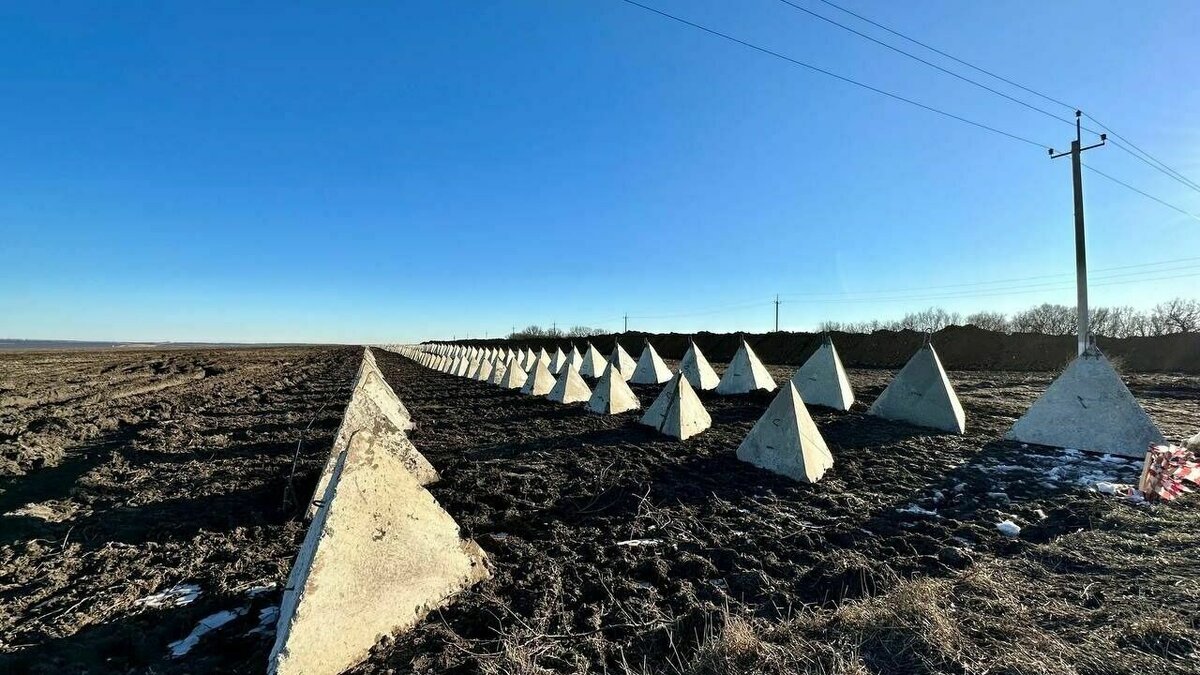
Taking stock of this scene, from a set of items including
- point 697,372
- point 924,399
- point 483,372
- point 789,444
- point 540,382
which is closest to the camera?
point 789,444

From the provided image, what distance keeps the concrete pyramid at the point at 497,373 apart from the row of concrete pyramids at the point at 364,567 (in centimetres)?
1449

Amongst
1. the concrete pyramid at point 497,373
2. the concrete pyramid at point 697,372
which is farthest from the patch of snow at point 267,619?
the concrete pyramid at point 497,373

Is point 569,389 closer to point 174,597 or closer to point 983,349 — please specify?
point 174,597

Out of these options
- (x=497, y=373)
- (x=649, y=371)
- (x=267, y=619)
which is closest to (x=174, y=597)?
(x=267, y=619)

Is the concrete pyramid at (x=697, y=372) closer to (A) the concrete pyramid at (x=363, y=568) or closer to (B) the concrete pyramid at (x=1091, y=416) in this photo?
(B) the concrete pyramid at (x=1091, y=416)

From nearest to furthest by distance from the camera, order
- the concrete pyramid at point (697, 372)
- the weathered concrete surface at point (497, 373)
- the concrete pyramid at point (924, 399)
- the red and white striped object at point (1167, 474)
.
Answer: the red and white striped object at point (1167, 474) → the concrete pyramid at point (924, 399) → the concrete pyramid at point (697, 372) → the weathered concrete surface at point (497, 373)

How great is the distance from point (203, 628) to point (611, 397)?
9.11m

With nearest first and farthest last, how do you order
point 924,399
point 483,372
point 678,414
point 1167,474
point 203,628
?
1. point 203,628
2. point 1167,474
3. point 678,414
4. point 924,399
5. point 483,372

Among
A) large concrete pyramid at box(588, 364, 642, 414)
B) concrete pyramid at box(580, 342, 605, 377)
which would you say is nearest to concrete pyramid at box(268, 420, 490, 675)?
large concrete pyramid at box(588, 364, 642, 414)

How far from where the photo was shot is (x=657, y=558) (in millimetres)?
4156

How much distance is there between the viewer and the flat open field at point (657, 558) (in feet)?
9.19

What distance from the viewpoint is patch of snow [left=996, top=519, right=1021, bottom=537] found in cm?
459

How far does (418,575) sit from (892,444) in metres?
8.35

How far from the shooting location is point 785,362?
39.0 m
